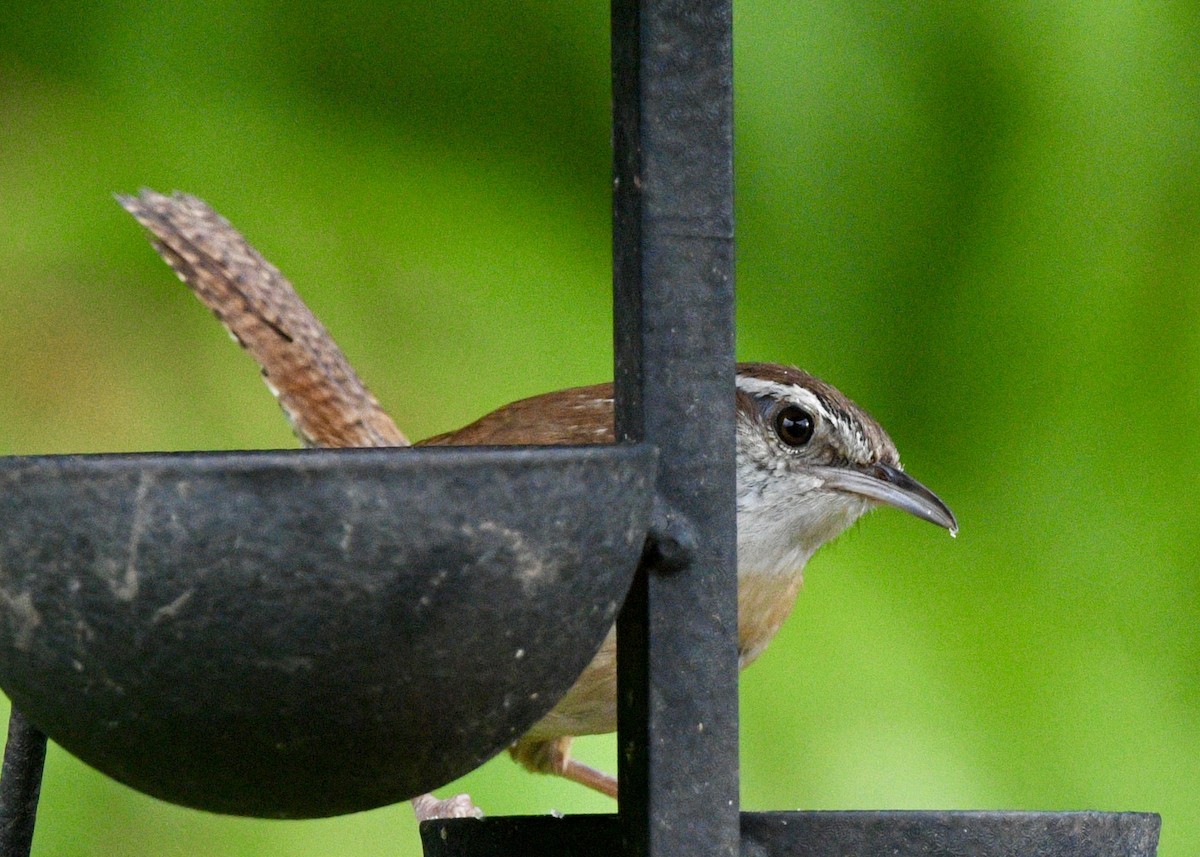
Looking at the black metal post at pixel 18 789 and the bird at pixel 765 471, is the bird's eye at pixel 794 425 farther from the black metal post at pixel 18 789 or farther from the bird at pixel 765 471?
the black metal post at pixel 18 789

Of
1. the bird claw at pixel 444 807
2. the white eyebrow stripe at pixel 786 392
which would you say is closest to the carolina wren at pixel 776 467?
the white eyebrow stripe at pixel 786 392

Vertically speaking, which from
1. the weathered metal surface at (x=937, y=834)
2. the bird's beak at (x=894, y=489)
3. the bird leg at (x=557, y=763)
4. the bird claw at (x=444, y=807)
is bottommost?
the bird claw at (x=444, y=807)

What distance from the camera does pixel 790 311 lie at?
7.36 feet

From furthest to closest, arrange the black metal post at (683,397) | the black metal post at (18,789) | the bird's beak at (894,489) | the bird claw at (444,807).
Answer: the bird claw at (444,807) → the bird's beak at (894,489) → the black metal post at (18,789) → the black metal post at (683,397)

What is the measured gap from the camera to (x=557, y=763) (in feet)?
7.38

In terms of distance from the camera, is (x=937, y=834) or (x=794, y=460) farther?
(x=794, y=460)

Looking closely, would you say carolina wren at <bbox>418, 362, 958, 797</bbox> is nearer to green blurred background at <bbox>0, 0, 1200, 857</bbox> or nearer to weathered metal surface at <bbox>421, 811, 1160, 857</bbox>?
green blurred background at <bbox>0, 0, 1200, 857</bbox>

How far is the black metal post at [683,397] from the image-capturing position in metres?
0.91

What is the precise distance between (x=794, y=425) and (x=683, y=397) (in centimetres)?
102

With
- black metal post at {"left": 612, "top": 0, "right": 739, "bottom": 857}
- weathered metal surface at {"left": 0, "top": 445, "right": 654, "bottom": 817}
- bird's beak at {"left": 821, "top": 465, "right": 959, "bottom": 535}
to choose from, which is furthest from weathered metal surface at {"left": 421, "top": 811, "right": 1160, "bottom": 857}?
bird's beak at {"left": 821, "top": 465, "right": 959, "bottom": 535}

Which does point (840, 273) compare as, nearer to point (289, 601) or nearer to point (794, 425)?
point (794, 425)

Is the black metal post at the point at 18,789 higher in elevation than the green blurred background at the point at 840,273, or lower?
lower

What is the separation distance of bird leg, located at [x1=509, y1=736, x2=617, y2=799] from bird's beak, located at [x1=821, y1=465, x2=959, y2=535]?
60 cm

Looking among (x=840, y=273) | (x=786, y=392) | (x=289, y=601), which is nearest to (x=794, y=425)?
(x=786, y=392)
